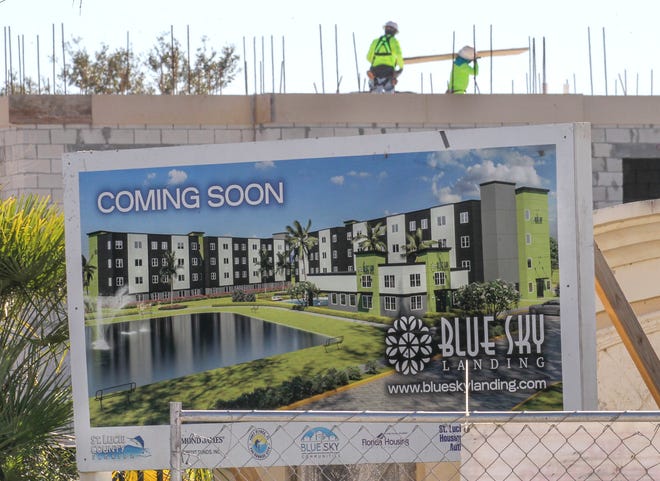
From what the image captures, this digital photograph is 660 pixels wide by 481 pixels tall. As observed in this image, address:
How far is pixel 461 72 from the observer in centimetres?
1428

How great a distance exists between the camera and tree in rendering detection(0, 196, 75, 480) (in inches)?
203

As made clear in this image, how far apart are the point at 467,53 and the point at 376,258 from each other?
34.7 ft

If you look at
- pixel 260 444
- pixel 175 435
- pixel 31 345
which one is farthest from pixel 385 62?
pixel 175 435

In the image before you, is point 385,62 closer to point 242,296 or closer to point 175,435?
point 242,296

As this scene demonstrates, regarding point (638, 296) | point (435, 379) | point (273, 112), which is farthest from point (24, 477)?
point (273, 112)

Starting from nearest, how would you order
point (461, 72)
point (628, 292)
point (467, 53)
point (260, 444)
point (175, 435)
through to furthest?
point (175, 435)
point (260, 444)
point (628, 292)
point (461, 72)
point (467, 53)

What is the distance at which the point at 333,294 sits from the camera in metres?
4.76

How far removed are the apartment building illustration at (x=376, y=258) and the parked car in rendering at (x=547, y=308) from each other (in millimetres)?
54

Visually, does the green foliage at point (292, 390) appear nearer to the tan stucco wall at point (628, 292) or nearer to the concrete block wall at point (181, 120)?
the tan stucco wall at point (628, 292)

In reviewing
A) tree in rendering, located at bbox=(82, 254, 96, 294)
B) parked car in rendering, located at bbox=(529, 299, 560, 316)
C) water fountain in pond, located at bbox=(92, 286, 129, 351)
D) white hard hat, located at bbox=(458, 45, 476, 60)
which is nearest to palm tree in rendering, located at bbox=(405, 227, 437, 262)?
parked car in rendering, located at bbox=(529, 299, 560, 316)

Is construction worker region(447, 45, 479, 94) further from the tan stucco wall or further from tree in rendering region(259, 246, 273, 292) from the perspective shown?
tree in rendering region(259, 246, 273, 292)

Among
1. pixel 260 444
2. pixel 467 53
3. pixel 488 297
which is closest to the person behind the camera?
pixel 260 444

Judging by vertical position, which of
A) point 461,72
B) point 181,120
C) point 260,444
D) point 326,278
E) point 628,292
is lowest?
point 260,444

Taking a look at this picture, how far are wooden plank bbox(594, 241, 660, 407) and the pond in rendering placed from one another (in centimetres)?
152
